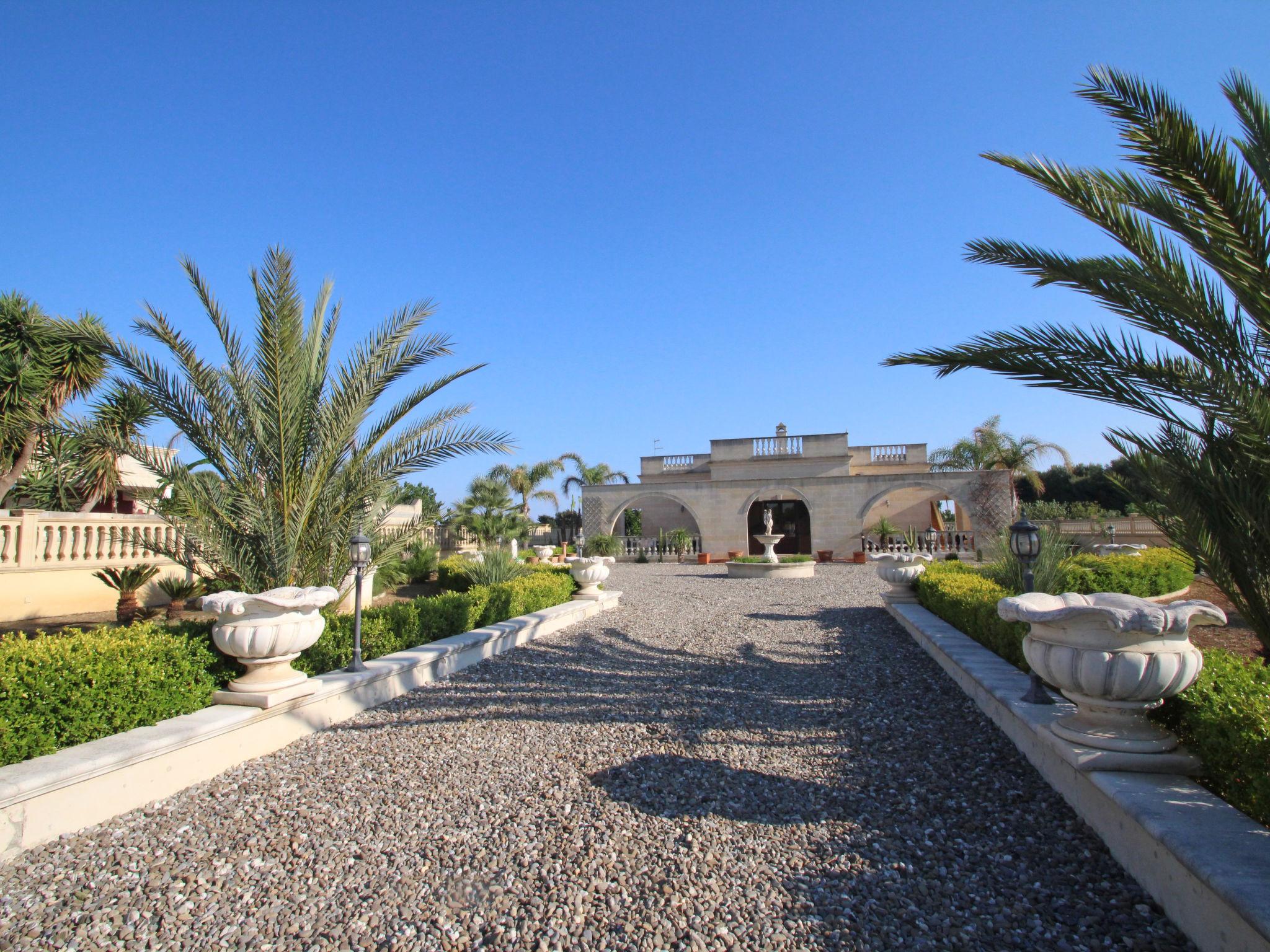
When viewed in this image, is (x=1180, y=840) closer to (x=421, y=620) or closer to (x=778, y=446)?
(x=421, y=620)

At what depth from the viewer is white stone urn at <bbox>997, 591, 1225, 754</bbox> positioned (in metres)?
2.81

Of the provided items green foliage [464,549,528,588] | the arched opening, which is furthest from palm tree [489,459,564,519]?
green foliage [464,549,528,588]

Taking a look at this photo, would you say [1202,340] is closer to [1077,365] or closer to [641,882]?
[1077,365]

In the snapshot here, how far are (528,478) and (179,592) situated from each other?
Answer: 2247 cm

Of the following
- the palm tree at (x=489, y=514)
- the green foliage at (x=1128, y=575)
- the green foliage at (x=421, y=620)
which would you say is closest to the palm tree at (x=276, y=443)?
the green foliage at (x=421, y=620)

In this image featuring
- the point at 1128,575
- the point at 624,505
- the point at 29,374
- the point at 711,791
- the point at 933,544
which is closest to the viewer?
the point at 711,791

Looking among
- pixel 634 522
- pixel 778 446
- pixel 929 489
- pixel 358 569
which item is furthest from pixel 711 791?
pixel 634 522

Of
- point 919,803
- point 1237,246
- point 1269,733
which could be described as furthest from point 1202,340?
point 919,803

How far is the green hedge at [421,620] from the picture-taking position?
5.72 meters

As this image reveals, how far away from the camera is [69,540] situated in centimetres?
984

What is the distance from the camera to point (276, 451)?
5621 mm

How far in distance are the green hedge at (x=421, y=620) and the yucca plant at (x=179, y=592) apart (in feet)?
16.7

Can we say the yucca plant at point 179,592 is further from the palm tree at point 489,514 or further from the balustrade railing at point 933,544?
the balustrade railing at point 933,544

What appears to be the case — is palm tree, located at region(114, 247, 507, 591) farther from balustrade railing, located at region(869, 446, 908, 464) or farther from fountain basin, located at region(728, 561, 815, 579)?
balustrade railing, located at region(869, 446, 908, 464)
